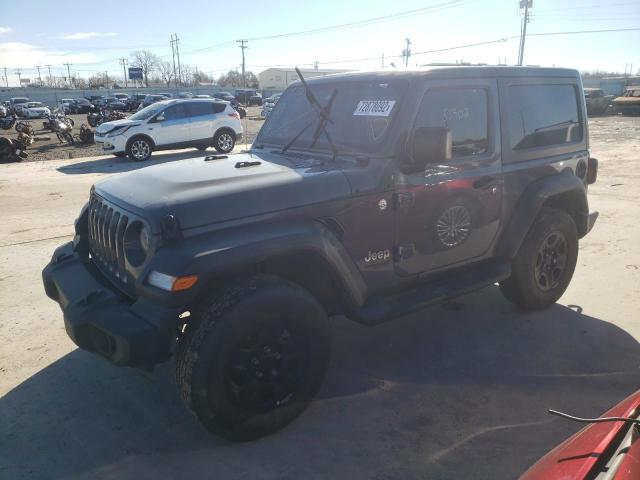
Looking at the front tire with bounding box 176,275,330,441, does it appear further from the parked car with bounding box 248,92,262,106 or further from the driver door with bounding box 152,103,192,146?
the parked car with bounding box 248,92,262,106

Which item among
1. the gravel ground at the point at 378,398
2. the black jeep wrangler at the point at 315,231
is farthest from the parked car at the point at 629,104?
the black jeep wrangler at the point at 315,231

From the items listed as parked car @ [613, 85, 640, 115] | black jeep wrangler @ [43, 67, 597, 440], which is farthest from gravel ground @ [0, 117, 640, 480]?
parked car @ [613, 85, 640, 115]

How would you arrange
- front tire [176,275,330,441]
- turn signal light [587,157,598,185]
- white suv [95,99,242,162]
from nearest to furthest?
front tire [176,275,330,441] < turn signal light [587,157,598,185] < white suv [95,99,242,162]

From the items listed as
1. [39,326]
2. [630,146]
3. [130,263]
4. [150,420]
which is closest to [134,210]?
[130,263]

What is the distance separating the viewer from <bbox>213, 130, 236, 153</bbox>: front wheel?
16.7 meters

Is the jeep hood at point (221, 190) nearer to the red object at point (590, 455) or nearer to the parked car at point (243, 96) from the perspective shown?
the red object at point (590, 455)

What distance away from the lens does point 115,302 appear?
2.83 m

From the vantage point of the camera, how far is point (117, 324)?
2.61 meters

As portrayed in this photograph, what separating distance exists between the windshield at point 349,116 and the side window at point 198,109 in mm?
12958

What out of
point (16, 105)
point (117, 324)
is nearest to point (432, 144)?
point (117, 324)

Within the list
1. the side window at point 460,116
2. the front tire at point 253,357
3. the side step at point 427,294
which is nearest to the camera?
the front tire at point 253,357

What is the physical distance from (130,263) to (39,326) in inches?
85.5

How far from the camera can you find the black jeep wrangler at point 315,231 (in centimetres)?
262

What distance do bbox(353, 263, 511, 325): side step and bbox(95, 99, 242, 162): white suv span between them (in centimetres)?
1373
